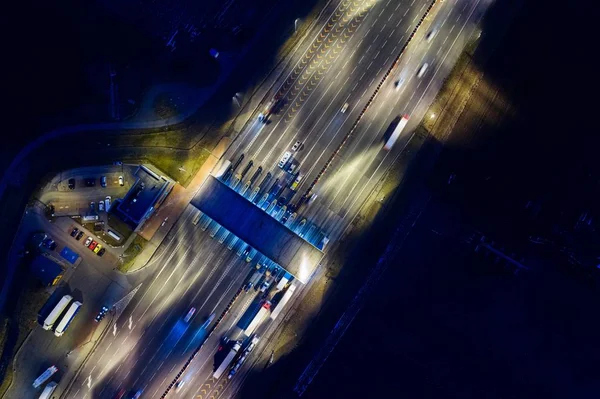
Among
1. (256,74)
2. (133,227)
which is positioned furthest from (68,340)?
(256,74)

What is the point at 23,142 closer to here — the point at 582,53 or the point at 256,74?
the point at 256,74

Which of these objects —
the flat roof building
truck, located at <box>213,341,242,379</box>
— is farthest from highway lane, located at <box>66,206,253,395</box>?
truck, located at <box>213,341,242,379</box>

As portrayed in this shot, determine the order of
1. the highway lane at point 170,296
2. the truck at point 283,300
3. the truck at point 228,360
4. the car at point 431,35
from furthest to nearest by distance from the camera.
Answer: the car at point 431,35 < the highway lane at point 170,296 < the truck at point 283,300 < the truck at point 228,360

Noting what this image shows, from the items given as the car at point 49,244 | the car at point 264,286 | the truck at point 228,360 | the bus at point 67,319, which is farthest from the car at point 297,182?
the car at point 49,244

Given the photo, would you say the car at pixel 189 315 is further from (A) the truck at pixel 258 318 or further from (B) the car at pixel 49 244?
(B) the car at pixel 49 244

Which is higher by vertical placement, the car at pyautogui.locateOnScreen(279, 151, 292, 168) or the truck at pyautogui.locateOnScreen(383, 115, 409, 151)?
the truck at pyautogui.locateOnScreen(383, 115, 409, 151)

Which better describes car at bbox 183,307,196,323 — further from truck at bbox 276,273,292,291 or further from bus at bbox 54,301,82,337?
bus at bbox 54,301,82,337
